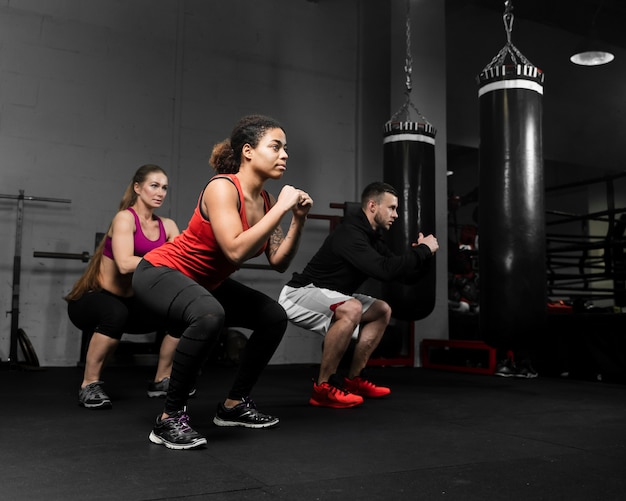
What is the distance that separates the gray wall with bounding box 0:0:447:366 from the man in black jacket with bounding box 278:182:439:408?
85.5 inches

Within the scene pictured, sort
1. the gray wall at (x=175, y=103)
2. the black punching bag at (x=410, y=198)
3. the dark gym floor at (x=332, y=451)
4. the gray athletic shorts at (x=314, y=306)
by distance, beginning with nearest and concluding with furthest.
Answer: the dark gym floor at (x=332, y=451), the gray athletic shorts at (x=314, y=306), the black punching bag at (x=410, y=198), the gray wall at (x=175, y=103)

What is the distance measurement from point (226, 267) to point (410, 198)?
1.98 meters

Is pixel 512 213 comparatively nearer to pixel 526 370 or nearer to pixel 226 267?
pixel 226 267

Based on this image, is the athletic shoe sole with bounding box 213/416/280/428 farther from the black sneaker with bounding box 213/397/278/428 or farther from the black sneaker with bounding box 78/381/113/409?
the black sneaker with bounding box 78/381/113/409

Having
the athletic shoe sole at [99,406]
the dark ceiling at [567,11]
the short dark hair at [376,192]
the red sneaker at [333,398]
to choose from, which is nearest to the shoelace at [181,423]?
the athletic shoe sole at [99,406]

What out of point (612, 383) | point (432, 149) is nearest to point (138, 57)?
point (432, 149)

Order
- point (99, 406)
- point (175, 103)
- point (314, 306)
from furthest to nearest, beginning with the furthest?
point (175, 103), point (314, 306), point (99, 406)

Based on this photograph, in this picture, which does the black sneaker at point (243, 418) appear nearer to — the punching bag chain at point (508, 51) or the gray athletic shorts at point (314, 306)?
the gray athletic shorts at point (314, 306)

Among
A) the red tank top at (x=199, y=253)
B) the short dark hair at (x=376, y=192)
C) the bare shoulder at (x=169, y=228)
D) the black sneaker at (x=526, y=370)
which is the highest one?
the short dark hair at (x=376, y=192)

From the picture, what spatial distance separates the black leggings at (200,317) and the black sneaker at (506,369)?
2626 millimetres

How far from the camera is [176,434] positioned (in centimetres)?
184

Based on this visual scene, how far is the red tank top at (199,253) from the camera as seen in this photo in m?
1.97

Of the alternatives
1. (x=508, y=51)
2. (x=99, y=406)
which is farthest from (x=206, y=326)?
(x=508, y=51)

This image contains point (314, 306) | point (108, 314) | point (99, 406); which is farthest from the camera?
point (314, 306)
